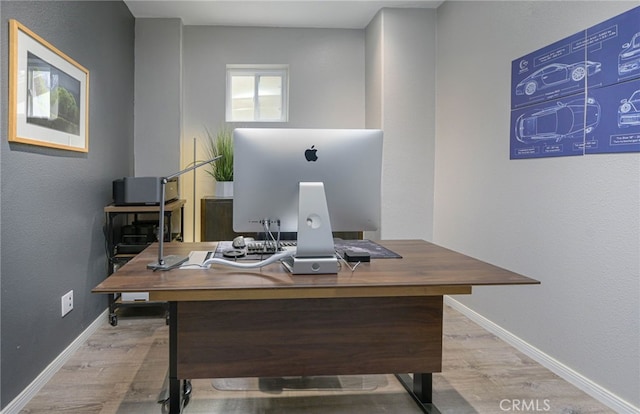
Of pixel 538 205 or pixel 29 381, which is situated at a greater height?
pixel 538 205

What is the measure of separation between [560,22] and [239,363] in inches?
95.9

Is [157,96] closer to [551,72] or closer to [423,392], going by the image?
[551,72]

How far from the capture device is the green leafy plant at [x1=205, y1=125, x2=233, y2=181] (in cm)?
402

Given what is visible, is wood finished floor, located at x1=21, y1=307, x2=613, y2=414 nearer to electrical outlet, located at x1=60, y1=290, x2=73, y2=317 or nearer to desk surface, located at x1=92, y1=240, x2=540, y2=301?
electrical outlet, located at x1=60, y1=290, x2=73, y2=317

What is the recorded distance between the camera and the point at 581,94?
2.23 meters

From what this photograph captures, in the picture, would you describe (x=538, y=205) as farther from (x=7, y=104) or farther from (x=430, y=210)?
(x=7, y=104)

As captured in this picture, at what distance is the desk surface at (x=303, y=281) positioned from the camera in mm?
1434

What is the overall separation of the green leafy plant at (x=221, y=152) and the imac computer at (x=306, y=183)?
2160mm

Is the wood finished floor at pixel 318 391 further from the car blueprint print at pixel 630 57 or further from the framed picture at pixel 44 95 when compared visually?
the car blueprint print at pixel 630 57

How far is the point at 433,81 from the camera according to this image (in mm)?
3939

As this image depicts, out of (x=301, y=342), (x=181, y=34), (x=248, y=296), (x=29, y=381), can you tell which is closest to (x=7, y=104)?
(x=29, y=381)

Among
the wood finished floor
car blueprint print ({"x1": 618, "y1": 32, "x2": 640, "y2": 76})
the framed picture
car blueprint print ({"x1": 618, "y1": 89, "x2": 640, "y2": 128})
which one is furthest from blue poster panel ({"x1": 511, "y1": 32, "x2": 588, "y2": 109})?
the framed picture

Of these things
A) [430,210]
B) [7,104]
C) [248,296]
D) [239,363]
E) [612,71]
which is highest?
[612,71]

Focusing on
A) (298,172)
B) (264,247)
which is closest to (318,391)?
(264,247)
